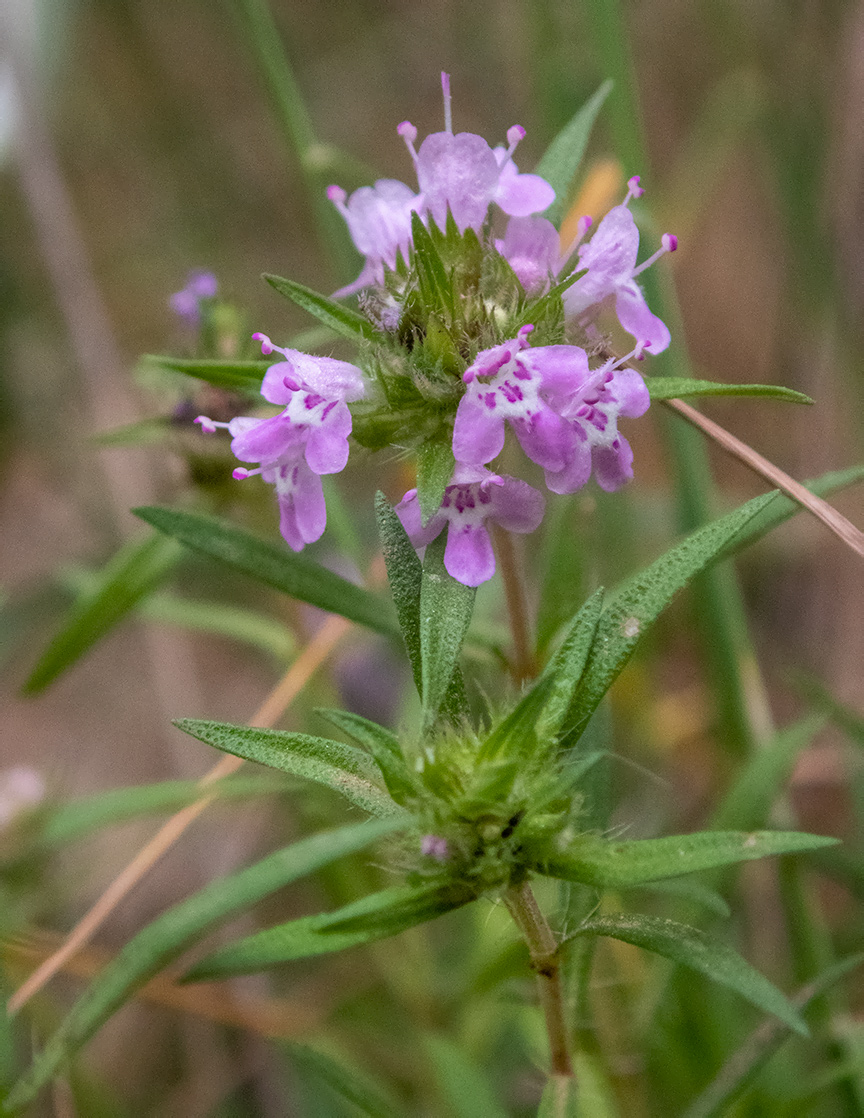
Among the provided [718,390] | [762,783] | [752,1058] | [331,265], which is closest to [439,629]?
[718,390]

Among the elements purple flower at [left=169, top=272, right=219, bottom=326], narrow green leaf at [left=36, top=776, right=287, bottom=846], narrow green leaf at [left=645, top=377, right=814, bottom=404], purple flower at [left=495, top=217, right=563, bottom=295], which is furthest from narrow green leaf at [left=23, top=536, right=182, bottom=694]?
narrow green leaf at [left=645, top=377, right=814, bottom=404]

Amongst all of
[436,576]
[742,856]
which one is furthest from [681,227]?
[742,856]

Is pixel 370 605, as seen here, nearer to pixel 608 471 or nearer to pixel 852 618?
pixel 608 471

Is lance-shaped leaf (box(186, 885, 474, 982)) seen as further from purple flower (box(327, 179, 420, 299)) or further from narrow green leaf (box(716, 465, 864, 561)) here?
purple flower (box(327, 179, 420, 299))

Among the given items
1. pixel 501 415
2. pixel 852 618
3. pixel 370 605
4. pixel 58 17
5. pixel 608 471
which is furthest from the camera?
pixel 852 618

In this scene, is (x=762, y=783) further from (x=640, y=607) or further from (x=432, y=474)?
(x=432, y=474)

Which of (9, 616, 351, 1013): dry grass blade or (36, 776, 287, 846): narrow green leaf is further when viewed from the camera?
(36, 776, 287, 846): narrow green leaf
